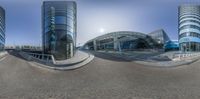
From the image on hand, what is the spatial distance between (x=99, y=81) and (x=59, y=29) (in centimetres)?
157

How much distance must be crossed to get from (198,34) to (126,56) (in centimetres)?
239

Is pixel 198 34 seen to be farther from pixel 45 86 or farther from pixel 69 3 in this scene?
pixel 45 86

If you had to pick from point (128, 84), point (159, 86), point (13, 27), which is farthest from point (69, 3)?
point (159, 86)

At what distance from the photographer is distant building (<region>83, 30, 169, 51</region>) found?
20.7ft

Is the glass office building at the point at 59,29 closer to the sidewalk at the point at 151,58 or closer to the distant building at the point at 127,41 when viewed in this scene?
the distant building at the point at 127,41

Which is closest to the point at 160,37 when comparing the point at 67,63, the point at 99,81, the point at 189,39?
the point at 189,39

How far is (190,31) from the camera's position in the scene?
5895mm

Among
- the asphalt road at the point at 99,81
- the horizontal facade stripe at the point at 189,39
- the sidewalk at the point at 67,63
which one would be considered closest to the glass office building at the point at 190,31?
the horizontal facade stripe at the point at 189,39

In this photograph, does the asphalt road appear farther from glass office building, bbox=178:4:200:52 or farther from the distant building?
glass office building, bbox=178:4:200:52

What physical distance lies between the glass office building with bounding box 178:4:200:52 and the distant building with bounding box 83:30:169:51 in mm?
430

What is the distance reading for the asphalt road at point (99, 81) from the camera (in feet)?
14.9

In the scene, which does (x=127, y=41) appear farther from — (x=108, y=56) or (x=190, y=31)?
(x=190, y=31)

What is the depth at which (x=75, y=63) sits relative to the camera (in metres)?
6.50

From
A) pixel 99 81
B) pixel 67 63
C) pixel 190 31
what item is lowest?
pixel 99 81
